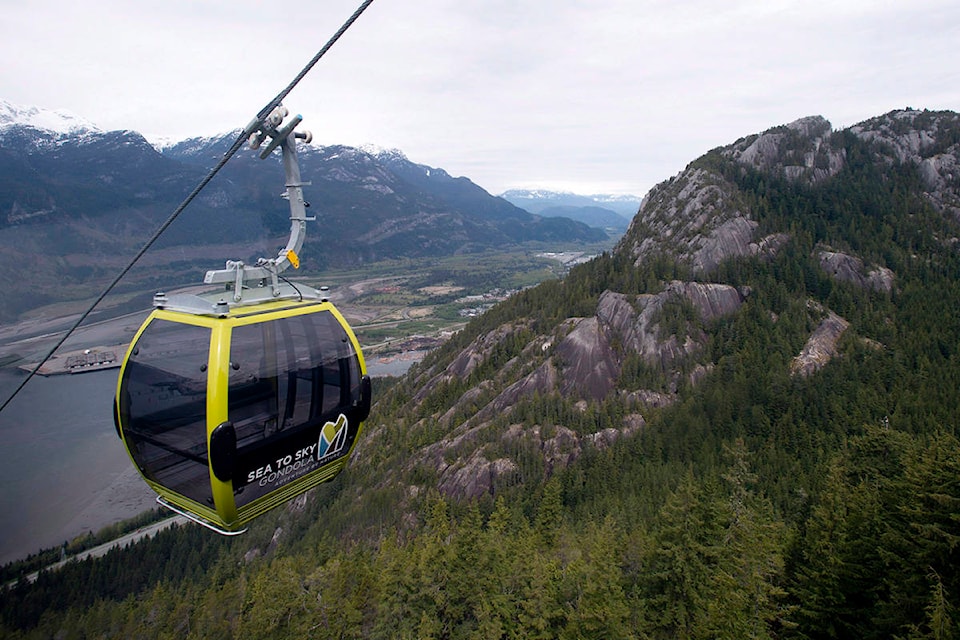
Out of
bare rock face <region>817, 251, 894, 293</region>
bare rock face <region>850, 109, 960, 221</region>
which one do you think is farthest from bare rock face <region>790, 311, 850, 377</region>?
bare rock face <region>850, 109, 960, 221</region>

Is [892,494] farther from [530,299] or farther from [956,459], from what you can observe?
[530,299]

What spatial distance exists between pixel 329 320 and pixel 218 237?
215m

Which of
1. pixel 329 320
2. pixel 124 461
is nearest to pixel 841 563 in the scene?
pixel 329 320

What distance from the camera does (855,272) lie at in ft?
233

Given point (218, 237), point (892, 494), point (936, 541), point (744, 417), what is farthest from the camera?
point (218, 237)

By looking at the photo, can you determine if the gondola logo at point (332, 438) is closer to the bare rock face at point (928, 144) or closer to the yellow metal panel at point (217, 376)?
the yellow metal panel at point (217, 376)

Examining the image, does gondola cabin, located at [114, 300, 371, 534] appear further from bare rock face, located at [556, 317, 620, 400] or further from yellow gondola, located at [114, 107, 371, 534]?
bare rock face, located at [556, 317, 620, 400]

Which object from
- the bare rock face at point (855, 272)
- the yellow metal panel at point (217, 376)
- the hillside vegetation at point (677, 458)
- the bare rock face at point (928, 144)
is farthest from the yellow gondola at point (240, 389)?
the bare rock face at point (928, 144)

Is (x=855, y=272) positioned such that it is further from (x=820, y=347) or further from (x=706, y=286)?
(x=706, y=286)

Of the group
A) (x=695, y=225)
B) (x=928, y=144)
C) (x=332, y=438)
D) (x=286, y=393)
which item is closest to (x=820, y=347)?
(x=695, y=225)

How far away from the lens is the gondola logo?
9.75 m

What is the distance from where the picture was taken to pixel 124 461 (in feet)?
265

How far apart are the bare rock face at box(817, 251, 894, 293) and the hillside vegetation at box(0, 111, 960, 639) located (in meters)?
0.40

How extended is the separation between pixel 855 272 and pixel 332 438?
276ft
